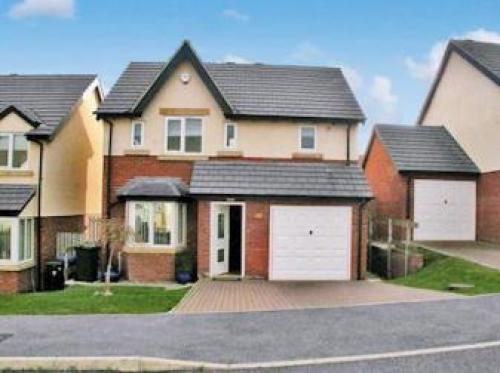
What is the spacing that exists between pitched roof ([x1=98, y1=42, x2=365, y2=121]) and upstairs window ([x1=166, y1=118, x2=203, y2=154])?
3.99ft

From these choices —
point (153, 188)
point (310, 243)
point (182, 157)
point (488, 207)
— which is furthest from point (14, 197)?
point (488, 207)

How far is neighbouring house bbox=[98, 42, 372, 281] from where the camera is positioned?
64.1 ft

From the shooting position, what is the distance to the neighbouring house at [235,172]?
19.5 metres

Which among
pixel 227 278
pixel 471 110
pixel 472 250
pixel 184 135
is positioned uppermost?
pixel 471 110

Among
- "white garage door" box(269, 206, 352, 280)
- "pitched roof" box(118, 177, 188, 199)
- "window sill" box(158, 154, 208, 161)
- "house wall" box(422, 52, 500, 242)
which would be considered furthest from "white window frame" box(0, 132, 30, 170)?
"house wall" box(422, 52, 500, 242)

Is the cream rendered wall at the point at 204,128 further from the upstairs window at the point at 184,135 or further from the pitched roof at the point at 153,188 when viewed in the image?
the pitched roof at the point at 153,188

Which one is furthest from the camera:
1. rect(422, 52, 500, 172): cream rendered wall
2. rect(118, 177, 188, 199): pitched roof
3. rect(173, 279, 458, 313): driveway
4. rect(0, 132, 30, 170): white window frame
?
rect(422, 52, 500, 172): cream rendered wall

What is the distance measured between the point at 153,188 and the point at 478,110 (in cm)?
1485

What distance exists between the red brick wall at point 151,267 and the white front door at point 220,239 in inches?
57.2

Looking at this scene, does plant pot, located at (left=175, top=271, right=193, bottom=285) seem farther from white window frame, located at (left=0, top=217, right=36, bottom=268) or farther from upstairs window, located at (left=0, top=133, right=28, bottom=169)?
upstairs window, located at (left=0, top=133, right=28, bottom=169)

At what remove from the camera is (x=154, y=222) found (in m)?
20.0

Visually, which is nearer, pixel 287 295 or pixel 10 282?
pixel 287 295

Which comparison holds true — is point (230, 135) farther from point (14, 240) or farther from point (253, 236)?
point (14, 240)

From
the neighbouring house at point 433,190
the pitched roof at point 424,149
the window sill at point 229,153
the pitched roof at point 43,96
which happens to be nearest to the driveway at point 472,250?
the neighbouring house at point 433,190
